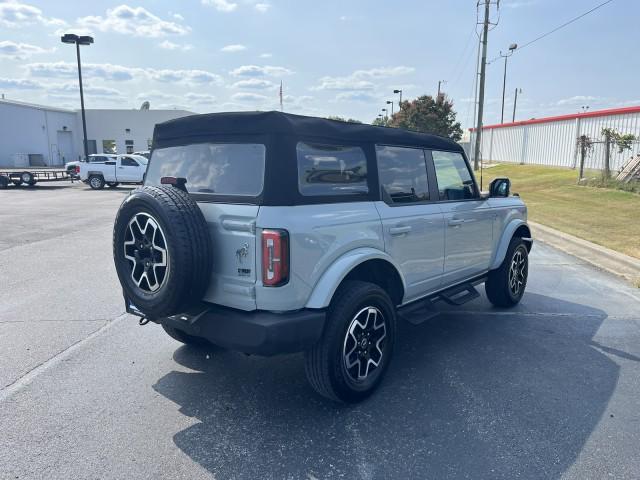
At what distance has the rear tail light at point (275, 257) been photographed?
2783mm

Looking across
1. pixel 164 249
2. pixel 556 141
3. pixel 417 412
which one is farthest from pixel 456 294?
pixel 556 141

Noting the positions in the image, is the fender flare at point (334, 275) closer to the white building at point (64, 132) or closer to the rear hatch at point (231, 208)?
the rear hatch at point (231, 208)

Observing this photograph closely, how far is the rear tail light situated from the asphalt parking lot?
1014 millimetres

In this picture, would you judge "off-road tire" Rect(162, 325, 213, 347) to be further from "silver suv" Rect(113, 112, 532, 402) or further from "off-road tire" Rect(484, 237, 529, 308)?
"off-road tire" Rect(484, 237, 529, 308)

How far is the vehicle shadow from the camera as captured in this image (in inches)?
106

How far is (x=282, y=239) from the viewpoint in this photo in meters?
2.79

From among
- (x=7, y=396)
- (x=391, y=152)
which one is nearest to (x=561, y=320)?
(x=391, y=152)

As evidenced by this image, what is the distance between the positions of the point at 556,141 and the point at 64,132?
48920mm

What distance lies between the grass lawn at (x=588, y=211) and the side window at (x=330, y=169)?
6.57m

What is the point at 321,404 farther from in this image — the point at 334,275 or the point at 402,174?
the point at 402,174

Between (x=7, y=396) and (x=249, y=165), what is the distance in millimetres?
2482

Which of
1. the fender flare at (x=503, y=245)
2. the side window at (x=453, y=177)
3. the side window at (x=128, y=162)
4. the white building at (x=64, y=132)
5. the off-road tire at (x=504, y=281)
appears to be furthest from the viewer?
the white building at (x=64, y=132)

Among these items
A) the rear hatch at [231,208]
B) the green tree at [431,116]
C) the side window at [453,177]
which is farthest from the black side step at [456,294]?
the green tree at [431,116]

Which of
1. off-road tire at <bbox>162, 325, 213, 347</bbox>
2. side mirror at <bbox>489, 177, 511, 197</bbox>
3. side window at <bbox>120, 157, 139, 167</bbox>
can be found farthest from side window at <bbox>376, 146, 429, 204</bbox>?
side window at <bbox>120, 157, 139, 167</bbox>
